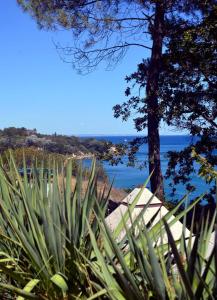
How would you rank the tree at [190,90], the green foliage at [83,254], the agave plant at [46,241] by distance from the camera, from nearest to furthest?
the green foliage at [83,254] < the agave plant at [46,241] < the tree at [190,90]

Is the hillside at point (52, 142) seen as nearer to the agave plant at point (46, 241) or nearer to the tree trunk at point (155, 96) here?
the tree trunk at point (155, 96)

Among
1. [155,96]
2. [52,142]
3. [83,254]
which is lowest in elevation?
[52,142]

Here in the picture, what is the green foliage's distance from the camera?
2303 millimetres

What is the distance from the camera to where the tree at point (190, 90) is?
38.6 feet

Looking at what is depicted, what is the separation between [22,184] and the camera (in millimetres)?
3566

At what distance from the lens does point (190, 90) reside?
Result: 12375mm

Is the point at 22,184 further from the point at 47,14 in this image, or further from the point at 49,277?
the point at 47,14

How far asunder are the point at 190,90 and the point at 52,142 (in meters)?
7.72

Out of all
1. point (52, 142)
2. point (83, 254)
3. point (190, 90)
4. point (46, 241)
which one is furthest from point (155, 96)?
point (83, 254)

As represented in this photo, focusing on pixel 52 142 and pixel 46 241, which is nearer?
pixel 46 241

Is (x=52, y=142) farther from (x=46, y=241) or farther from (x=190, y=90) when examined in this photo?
(x=46, y=241)

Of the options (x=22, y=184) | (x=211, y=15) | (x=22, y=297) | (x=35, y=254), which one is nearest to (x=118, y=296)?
(x=22, y=297)

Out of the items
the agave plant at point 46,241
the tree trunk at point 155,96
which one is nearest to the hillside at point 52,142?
the tree trunk at point 155,96

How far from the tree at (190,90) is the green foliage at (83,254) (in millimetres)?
8445
